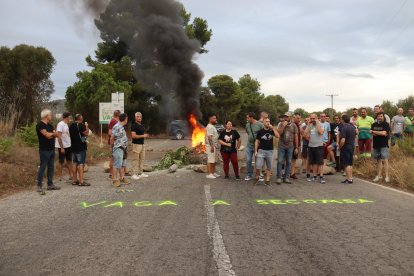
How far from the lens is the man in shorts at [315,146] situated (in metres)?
10.4

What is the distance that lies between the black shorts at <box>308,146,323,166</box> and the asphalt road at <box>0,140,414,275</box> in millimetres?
1622

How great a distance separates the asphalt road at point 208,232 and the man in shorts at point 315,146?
1.64 meters

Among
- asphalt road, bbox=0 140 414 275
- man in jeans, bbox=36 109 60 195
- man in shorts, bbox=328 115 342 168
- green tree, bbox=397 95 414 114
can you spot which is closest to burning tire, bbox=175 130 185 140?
green tree, bbox=397 95 414 114

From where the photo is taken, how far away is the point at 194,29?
38344 millimetres

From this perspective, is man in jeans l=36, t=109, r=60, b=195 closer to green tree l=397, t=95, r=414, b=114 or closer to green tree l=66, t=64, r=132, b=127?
green tree l=66, t=64, r=132, b=127

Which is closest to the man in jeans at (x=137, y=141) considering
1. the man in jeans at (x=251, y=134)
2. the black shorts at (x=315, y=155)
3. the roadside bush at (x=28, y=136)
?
the man in jeans at (x=251, y=134)

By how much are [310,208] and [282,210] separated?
53 cm

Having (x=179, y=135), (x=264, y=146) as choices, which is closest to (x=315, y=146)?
(x=264, y=146)

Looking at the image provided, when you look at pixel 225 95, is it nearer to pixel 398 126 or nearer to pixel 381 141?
pixel 398 126

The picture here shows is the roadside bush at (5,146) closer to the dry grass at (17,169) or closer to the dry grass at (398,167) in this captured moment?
the dry grass at (17,169)

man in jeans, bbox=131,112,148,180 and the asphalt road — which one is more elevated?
man in jeans, bbox=131,112,148,180

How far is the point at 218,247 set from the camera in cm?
462

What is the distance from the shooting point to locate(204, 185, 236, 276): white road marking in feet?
12.9

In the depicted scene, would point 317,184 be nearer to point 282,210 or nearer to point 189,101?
point 282,210
